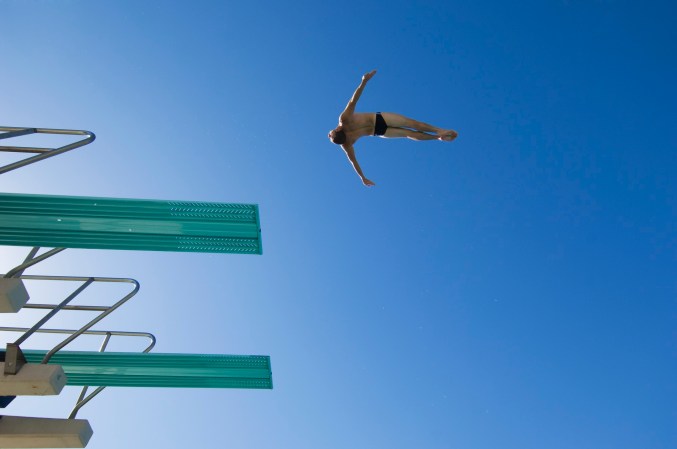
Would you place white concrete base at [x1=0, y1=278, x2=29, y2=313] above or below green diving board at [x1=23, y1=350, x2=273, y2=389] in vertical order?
above

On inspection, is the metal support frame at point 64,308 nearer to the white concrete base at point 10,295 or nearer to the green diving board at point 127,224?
the white concrete base at point 10,295

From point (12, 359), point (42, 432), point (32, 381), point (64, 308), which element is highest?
point (64, 308)

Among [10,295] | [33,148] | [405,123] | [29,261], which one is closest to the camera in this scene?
[33,148]

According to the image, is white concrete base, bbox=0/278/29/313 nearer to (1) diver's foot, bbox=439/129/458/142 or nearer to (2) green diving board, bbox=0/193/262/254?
(2) green diving board, bbox=0/193/262/254

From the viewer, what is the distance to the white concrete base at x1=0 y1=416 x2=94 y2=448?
22.4 feet

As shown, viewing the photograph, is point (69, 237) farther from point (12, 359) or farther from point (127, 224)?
point (12, 359)

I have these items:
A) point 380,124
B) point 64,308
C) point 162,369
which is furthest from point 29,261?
point 380,124

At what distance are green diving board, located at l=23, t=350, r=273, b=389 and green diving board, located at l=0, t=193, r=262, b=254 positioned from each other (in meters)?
2.02

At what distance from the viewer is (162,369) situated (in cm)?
781

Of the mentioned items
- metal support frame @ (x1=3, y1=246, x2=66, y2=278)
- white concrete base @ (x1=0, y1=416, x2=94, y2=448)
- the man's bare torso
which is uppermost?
the man's bare torso

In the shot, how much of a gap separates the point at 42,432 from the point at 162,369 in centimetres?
159

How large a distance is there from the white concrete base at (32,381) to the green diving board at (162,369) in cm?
125

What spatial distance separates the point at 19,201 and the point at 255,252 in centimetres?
244

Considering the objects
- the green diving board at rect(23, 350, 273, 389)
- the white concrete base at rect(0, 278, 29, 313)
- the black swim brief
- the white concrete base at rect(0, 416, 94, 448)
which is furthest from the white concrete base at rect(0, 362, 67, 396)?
the black swim brief
